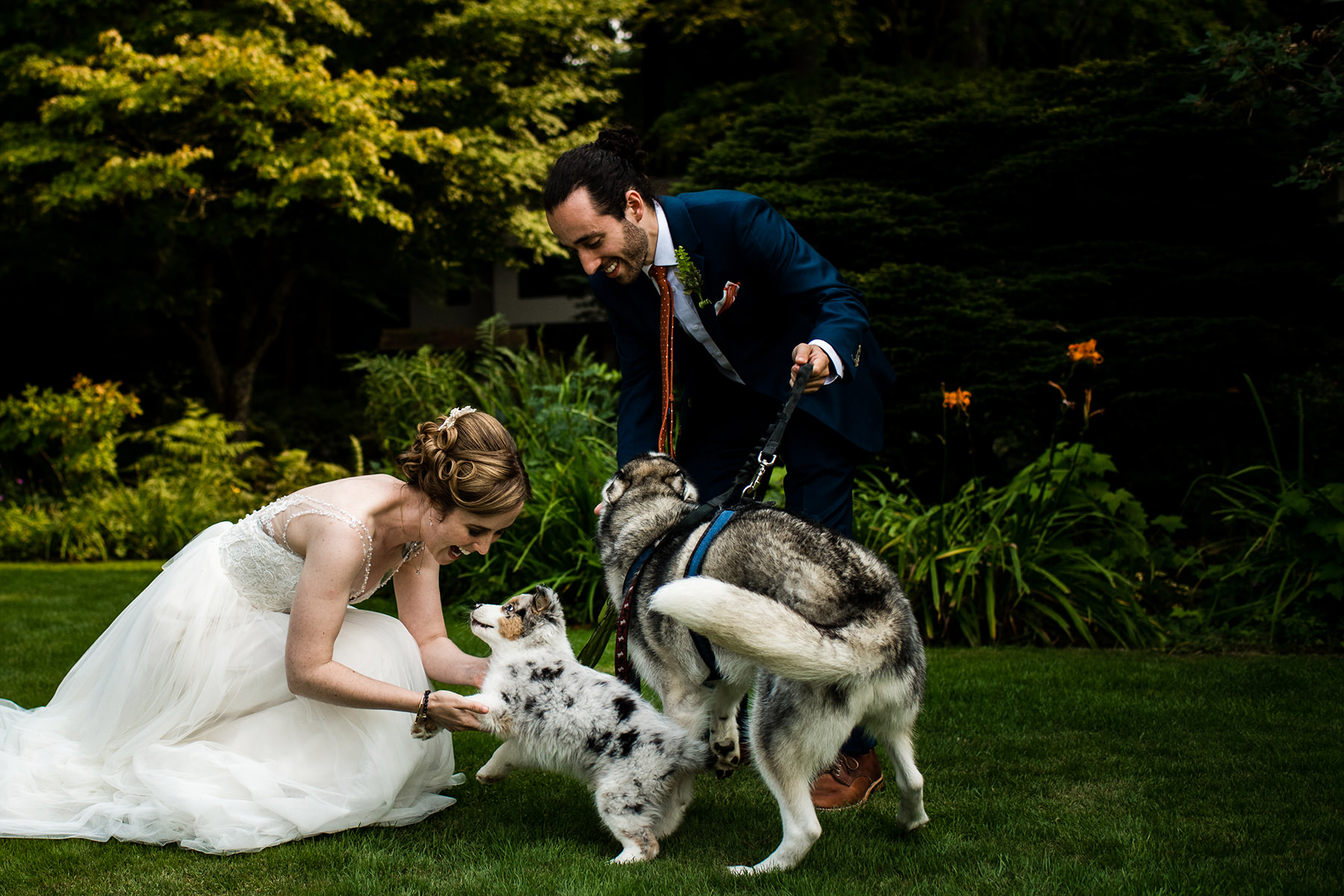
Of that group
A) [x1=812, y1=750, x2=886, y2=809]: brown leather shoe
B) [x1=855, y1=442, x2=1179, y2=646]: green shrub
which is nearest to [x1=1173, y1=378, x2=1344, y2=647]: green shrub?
[x1=855, y1=442, x2=1179, y2=646]: green shrub

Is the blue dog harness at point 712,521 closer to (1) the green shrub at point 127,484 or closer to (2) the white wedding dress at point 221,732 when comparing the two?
(2) the white wedding dress at point 221,732

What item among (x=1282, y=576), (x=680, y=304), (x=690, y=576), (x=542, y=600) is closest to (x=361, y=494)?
(x=542, y=600)

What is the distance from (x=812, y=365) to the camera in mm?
3367

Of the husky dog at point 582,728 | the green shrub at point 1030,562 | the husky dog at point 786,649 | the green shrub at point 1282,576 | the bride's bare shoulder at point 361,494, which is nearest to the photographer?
the husky dog at point 786,649

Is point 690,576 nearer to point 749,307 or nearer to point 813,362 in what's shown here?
point 813,362

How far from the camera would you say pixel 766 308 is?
153 inches

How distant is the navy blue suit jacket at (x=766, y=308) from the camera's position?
12.1 feet

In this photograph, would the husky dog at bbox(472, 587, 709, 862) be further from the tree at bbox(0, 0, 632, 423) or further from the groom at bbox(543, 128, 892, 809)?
the tree at bbox(0, 0, 632, 423)

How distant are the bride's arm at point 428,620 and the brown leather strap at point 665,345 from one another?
1.05m

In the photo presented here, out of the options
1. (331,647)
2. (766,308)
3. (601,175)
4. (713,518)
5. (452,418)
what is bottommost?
(331,647)

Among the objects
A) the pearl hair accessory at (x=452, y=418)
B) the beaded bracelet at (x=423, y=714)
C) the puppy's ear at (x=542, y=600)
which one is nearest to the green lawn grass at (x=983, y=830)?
the beaded bracelet at (x=423, y=714)

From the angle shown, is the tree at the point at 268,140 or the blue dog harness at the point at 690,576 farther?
the tree at the point at 268,140

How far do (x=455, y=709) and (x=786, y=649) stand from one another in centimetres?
120

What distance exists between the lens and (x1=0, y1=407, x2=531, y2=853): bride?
A: 325cm
